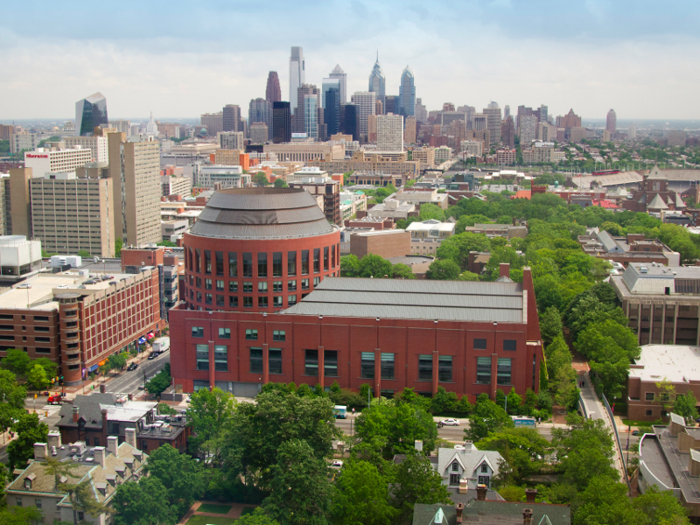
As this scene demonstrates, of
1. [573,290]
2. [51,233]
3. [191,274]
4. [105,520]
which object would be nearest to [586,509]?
[105,520]

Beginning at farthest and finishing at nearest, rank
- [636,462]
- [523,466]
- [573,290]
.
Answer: [573,290] < [636,462] < [523,466]

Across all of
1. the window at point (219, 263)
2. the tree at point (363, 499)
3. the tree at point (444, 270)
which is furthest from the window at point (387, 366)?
the tree at point (444, 270)

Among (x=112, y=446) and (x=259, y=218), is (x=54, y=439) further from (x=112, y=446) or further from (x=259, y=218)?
(x=259, y=218)

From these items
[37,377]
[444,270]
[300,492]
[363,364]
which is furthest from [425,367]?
[444,270]

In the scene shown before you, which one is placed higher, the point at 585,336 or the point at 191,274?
the point at 191,274

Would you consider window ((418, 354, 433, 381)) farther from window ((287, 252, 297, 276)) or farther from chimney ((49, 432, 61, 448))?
chimney ((49, 432, 61, 448))

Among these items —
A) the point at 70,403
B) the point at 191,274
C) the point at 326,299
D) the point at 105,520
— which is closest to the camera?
the point at 105,520

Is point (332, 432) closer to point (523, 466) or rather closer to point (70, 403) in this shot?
point (523, 466)
